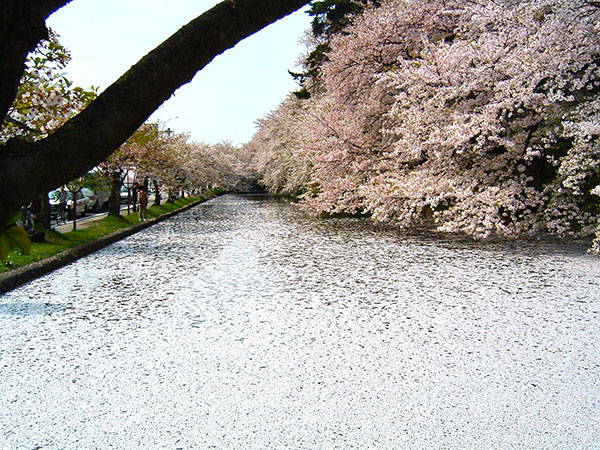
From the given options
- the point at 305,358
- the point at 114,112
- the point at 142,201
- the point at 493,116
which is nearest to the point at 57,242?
the point at 142,201

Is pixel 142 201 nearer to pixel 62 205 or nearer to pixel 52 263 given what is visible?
pixel 62 205

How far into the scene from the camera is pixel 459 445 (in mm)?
3529

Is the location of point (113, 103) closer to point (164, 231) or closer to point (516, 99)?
point (516, 99)

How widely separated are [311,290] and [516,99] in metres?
7.30

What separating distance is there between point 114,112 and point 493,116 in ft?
41.5

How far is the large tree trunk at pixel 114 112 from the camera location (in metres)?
1.52

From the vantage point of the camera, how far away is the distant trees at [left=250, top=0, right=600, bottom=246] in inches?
478

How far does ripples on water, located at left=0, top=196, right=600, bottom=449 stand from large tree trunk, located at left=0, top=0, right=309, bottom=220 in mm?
2530

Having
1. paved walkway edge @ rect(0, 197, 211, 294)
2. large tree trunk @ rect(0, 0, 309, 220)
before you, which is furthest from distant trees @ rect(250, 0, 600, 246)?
large tree trunk @ rect(0, 0, 309, 220)

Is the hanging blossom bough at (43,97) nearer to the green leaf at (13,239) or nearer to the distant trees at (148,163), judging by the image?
the green leaf at (13,239)

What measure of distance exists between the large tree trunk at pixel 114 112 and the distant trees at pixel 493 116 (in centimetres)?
1071

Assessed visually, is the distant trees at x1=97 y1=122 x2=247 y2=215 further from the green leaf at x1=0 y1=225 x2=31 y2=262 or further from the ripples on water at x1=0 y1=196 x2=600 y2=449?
the green leaf at x1=0 y1=225 x2=31 y2=262

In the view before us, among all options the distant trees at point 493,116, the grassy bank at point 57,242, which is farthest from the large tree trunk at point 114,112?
the distant trees at point 493,116

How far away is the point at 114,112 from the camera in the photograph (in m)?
1.59
